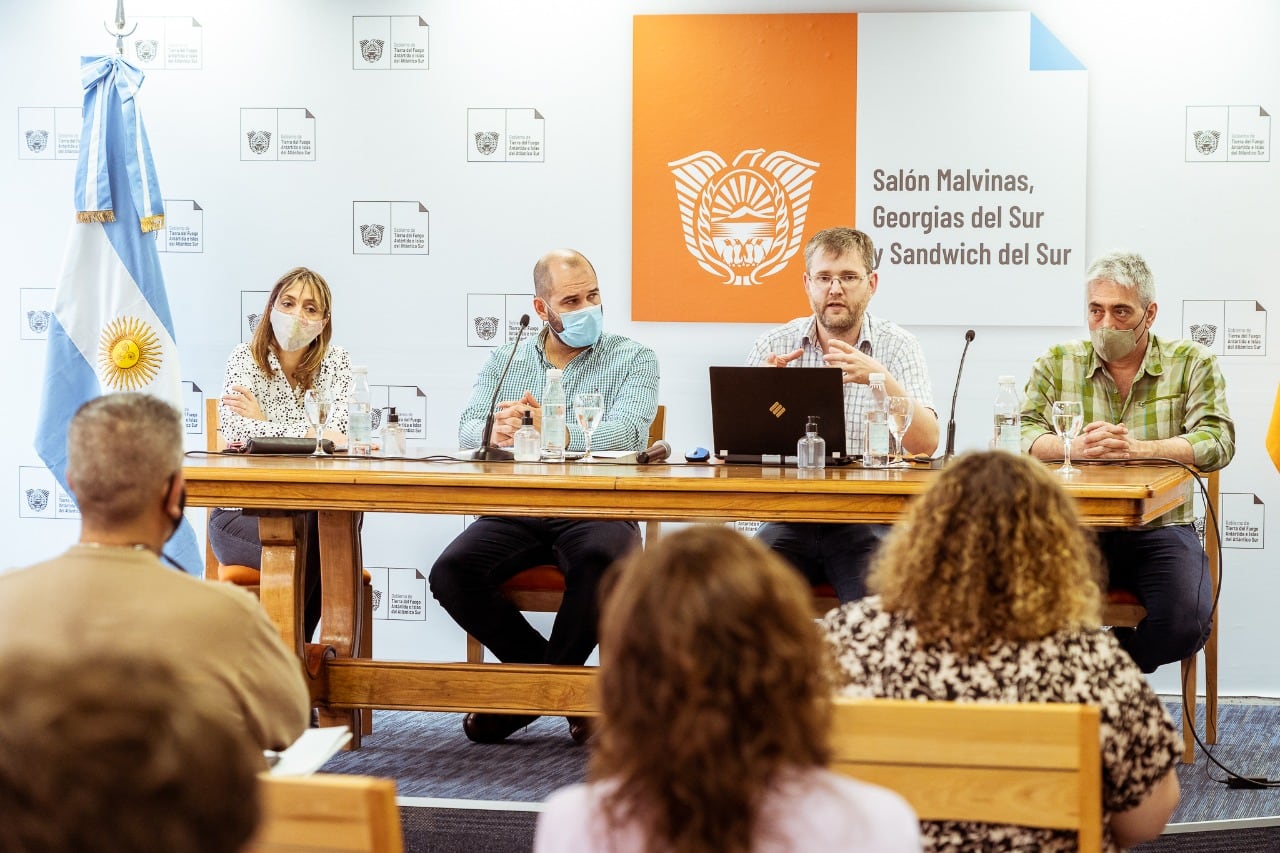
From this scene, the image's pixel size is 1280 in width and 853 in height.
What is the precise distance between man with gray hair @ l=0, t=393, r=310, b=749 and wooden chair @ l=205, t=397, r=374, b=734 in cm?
190

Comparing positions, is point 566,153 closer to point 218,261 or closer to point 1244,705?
point 218,261

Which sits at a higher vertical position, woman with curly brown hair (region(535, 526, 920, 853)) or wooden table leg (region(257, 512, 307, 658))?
woman with curly brown hair (region(535, 526, 920, 853))

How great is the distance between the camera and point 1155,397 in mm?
3697

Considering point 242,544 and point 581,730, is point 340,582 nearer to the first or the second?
point 242,544

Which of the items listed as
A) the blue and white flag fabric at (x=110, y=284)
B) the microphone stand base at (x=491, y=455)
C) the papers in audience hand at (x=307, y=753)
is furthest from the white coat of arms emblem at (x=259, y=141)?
the papers in audience hand at (x=307, y=753)

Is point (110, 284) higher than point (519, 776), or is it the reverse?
point (110, 284)

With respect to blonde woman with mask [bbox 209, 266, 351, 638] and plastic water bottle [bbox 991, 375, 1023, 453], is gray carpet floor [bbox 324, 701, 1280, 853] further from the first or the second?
plastic water bottle [bbox 991, 375, 1023, 453]

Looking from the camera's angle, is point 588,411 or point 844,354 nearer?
point 588,411

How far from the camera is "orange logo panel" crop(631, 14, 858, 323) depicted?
15.3ft

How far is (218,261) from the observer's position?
4.93 metres

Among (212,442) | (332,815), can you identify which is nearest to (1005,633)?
(332,815)

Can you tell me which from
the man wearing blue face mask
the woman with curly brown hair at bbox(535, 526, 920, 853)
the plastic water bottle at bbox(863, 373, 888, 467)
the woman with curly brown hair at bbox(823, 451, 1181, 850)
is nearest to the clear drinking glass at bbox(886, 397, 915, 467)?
the plastic water bottle at bbox(863, 373, 888, 467)

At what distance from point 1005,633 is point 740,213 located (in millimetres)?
3289

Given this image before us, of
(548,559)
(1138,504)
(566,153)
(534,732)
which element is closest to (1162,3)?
(566,153)
